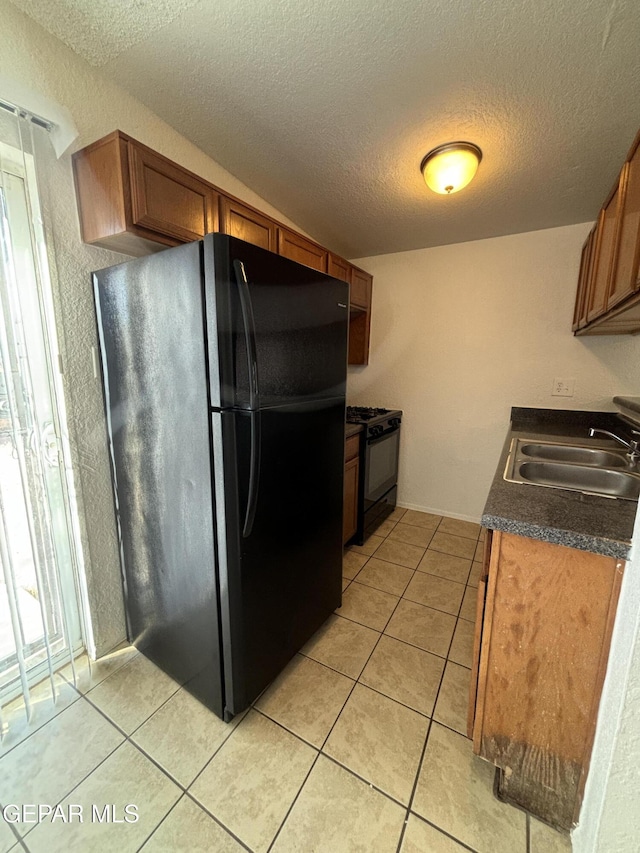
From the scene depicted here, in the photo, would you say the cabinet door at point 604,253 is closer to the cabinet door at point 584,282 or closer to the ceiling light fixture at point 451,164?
the cabinet door at point 584,282

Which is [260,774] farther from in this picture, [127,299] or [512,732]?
[127,299]

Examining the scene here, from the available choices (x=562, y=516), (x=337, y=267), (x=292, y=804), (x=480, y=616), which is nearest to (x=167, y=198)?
(x=337, y=267)

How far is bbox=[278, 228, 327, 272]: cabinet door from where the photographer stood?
197cm

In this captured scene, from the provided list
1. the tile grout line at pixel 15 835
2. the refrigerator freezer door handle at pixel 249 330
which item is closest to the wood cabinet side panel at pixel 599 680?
the refrigerator freezer door handle at pixel 249 330

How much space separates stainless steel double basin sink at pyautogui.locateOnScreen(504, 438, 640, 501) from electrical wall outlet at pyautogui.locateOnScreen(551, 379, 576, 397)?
32.8 inches

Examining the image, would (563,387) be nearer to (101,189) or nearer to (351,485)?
(351,485)

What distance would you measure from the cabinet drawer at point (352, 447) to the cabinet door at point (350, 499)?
0.12 feet

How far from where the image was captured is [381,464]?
8.91 ft

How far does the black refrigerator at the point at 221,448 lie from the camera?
1073mm

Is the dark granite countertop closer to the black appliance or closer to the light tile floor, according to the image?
the light tile floor

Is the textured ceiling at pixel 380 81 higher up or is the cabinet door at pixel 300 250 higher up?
the textured ceiling at pixel 380 81

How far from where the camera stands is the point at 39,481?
129 cm

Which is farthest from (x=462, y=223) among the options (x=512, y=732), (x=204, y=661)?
(x=204, y=661)

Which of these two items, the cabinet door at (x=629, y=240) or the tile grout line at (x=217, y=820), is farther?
the cabinet door at (x=629, y=240)
